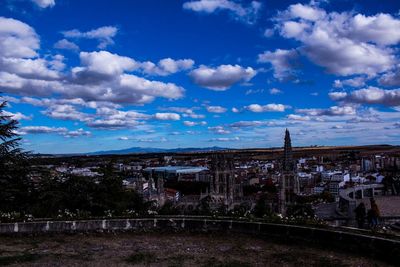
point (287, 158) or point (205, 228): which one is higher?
point (287, 158)

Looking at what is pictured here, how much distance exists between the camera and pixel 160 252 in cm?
950

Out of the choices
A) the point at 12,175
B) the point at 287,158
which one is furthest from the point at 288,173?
the point at 12,175

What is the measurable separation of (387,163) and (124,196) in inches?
4732

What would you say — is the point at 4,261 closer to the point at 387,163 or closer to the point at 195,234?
the point at 195,234

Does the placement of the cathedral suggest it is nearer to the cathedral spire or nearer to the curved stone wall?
the cathedral spire

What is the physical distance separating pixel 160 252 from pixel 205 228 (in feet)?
7.44

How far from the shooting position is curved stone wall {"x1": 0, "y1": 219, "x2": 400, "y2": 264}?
9539 millimetres

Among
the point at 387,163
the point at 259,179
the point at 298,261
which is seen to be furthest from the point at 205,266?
the point at 387,163

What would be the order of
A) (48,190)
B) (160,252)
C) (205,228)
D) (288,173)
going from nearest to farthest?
1. (160,252)
2. (205,228)
3. (48,190)
4. (288,173)

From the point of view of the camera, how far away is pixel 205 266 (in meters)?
8.27

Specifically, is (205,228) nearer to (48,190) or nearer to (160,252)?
(160,252)

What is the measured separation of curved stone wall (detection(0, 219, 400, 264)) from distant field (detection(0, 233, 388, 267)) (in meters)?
0.30

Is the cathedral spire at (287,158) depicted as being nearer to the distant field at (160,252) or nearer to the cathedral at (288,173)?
the cathedral at (288,173)

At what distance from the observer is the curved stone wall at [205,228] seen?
9.54 m
